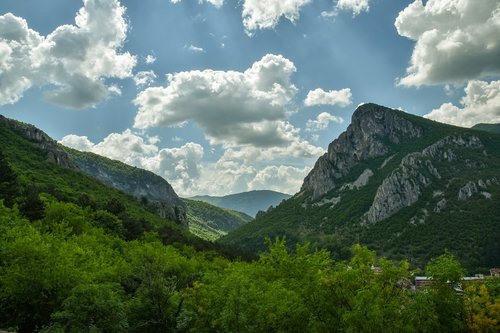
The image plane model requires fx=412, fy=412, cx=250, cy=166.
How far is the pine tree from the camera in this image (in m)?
72.7

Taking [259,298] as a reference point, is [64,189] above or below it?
above

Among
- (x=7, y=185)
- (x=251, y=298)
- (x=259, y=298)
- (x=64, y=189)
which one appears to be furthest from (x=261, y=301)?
(x=64, y=189)

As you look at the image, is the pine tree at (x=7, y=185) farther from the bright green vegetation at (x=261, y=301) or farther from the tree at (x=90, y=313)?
the tree at (x=90, y=313)

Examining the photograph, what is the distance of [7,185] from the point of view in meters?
76.9

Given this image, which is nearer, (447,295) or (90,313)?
(447,295)

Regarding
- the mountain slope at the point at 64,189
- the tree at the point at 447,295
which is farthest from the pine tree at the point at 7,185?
the tree at the point at 447,295

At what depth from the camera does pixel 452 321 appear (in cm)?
2383

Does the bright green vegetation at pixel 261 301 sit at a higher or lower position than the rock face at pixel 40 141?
lower

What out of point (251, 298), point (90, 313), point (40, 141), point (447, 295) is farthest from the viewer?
point (40, 141)

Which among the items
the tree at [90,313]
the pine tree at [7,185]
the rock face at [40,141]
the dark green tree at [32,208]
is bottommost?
the tree at [90,313]

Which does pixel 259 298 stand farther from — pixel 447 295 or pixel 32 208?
pixel 32 208

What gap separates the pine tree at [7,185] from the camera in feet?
238

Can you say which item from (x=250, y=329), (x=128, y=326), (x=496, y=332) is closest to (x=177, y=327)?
(x=128, y=326)

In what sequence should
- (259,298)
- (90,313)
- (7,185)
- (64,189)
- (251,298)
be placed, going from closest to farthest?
(90,313) → (251,298) → (259,298) → (7,185) → (64,189)
